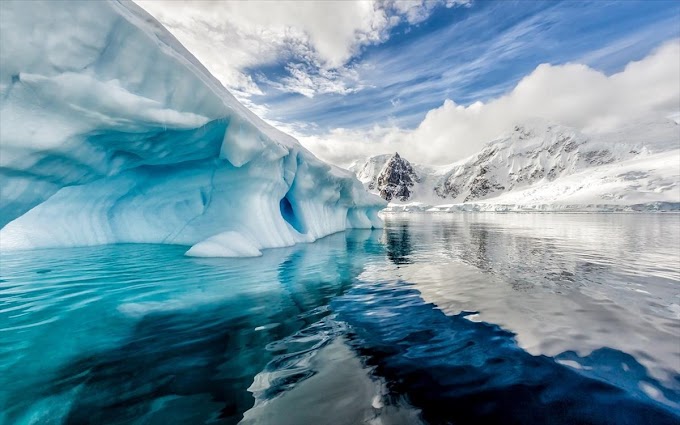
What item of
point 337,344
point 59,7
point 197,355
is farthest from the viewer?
point 59,7

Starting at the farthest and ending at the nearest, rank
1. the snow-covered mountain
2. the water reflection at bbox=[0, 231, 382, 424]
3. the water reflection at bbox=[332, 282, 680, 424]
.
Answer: the snow-covered mountain → the water reflection at bbox=[0, 231, 382, 424] → the water reflection at bbox=[332, 282, 680, 424]

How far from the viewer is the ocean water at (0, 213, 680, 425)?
257cm

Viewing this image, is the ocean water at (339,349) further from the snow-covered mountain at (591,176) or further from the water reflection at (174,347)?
the snow-covered mountain at (591,176)

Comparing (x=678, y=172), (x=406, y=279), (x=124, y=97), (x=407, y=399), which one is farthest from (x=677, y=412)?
(x=678, y=172)

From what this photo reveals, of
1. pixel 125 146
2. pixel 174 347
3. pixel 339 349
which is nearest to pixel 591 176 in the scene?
pixel 339 349

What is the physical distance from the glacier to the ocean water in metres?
3.09

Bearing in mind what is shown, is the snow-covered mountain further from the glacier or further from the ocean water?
the ocean water

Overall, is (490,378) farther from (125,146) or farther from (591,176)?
(591,176)

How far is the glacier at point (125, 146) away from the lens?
5.38 metres

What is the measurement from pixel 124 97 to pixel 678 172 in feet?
433

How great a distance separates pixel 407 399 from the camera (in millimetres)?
2697

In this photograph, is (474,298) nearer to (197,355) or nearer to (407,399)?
(407,399)

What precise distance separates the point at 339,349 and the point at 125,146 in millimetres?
8304

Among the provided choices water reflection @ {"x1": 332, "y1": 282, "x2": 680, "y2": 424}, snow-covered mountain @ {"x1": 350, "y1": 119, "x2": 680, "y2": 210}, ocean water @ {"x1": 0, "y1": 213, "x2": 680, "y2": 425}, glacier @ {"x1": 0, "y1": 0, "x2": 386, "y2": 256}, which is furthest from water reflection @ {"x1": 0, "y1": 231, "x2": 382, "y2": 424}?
snow-covered mountain @ {"x1": 350, "y1": 119, "x2": 680, "y2": 210}
